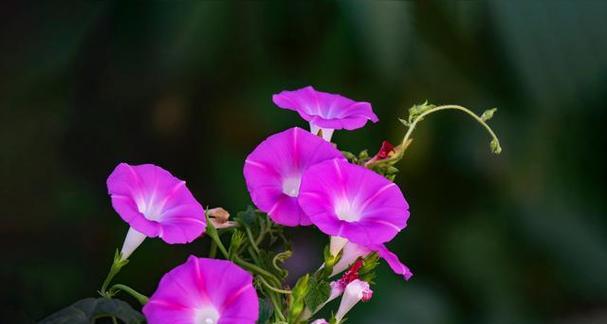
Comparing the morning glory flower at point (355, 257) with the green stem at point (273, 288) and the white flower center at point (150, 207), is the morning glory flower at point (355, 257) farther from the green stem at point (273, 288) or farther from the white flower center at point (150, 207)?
the white flower center at point (150, 207)

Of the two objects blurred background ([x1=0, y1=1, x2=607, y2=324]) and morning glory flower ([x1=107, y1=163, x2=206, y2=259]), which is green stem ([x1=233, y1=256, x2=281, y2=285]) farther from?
blurred background ([x1=0, y1=1, x2=607, y2=324])

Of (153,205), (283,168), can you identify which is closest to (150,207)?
(153,205)

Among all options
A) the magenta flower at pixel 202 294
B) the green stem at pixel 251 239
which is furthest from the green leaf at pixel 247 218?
the magenta flower at pixel 202 294

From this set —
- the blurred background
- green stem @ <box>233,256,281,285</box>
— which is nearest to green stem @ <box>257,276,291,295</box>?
green stem @ <box>233,256,281,285</box>

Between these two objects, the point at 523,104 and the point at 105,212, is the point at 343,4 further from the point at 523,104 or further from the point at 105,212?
the point at 105,212

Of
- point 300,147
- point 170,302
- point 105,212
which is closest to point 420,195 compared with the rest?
point 105,212
